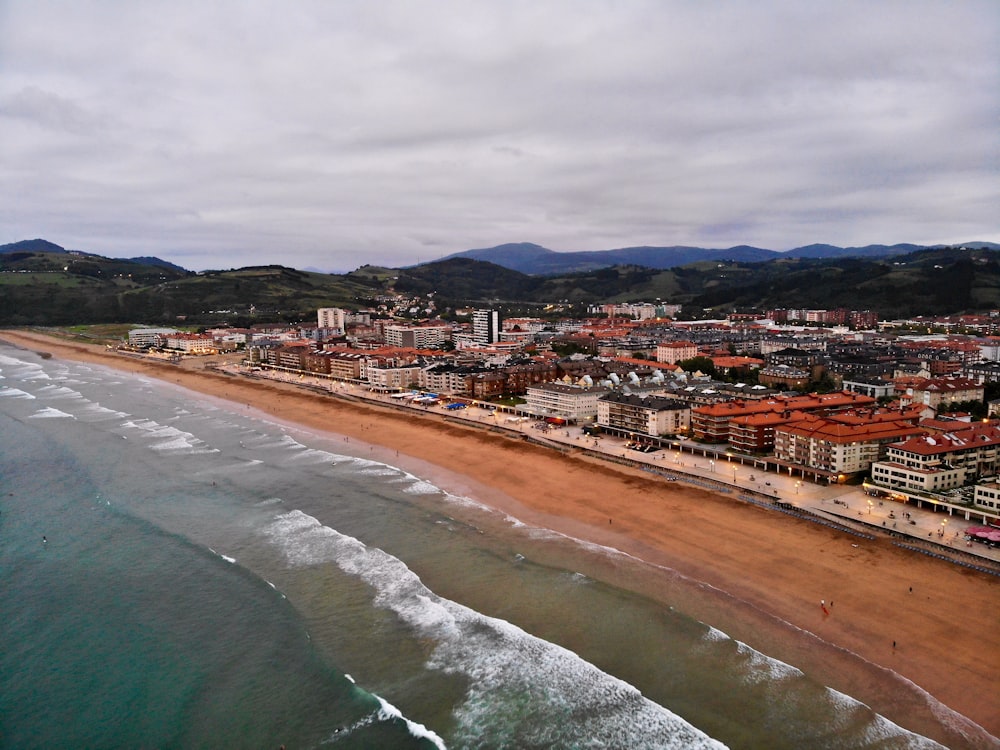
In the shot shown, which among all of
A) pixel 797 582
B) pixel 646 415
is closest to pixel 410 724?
pixel 797 582

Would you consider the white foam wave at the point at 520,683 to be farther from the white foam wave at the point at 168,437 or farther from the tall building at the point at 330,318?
the tall building at the point at 330,318

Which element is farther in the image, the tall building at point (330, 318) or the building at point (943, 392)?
the tall building at point (330, 318)

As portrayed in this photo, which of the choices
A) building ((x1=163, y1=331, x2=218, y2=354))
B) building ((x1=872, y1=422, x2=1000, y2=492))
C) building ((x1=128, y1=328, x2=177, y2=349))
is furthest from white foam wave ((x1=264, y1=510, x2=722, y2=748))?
building ((x1=128, y1=328, x2=177, y2=349))

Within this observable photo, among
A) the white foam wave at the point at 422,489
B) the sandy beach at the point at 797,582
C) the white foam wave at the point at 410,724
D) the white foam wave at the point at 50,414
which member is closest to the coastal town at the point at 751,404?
the sandy beach at the point at 797,582

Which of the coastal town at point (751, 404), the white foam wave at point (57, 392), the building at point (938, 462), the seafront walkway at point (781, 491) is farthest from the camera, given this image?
the white foam wave at point (57, 392)

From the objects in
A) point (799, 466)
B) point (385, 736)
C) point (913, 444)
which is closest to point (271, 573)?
point (385, 736)

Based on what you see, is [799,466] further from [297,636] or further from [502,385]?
[502,385]
